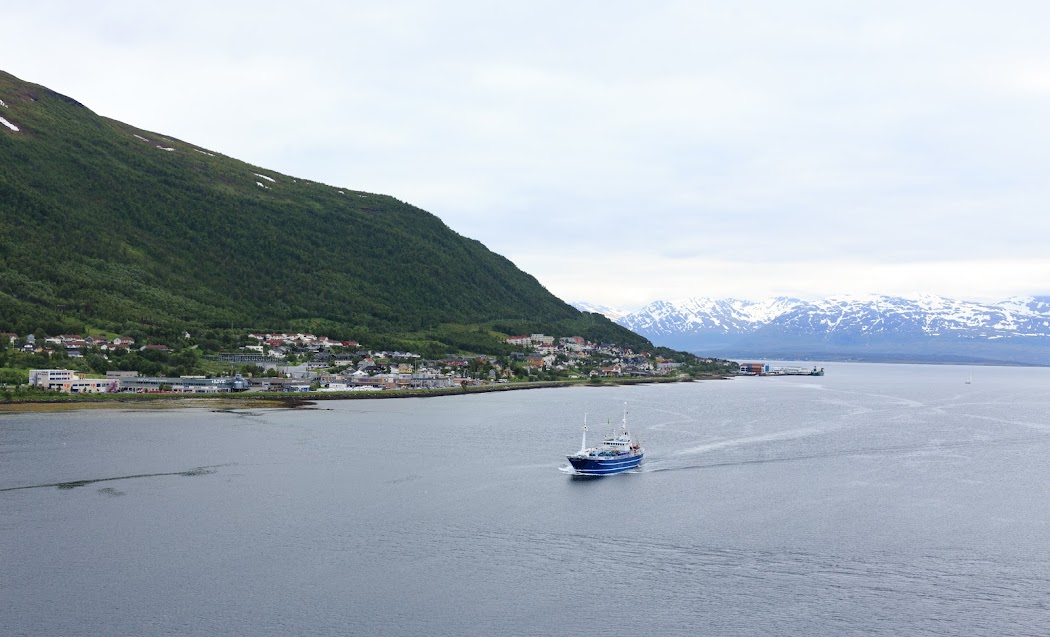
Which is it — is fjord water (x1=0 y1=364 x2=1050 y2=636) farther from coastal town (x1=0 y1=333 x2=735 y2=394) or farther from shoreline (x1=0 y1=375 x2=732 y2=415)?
coastal town (x1=0 y1=333 x2=735 y2=394)

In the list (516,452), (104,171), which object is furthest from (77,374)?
(104,171)

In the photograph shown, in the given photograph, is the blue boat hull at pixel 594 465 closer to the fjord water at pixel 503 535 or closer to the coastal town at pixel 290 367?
the fjord water at pixel 503 535

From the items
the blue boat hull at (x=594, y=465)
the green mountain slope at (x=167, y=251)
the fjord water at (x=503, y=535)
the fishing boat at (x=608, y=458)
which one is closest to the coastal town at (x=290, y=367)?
the green mountain slope at (x=167, y=251)

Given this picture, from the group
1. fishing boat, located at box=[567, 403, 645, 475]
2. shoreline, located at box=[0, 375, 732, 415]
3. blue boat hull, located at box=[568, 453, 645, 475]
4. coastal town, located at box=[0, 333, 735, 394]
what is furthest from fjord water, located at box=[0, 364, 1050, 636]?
coastal town, located at box=[0, 333, 735, 394]

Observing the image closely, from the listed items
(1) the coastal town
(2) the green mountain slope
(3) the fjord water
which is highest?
(2) the green mountain slope

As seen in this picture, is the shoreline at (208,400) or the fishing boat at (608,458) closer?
the fishing boat at (608,458)
